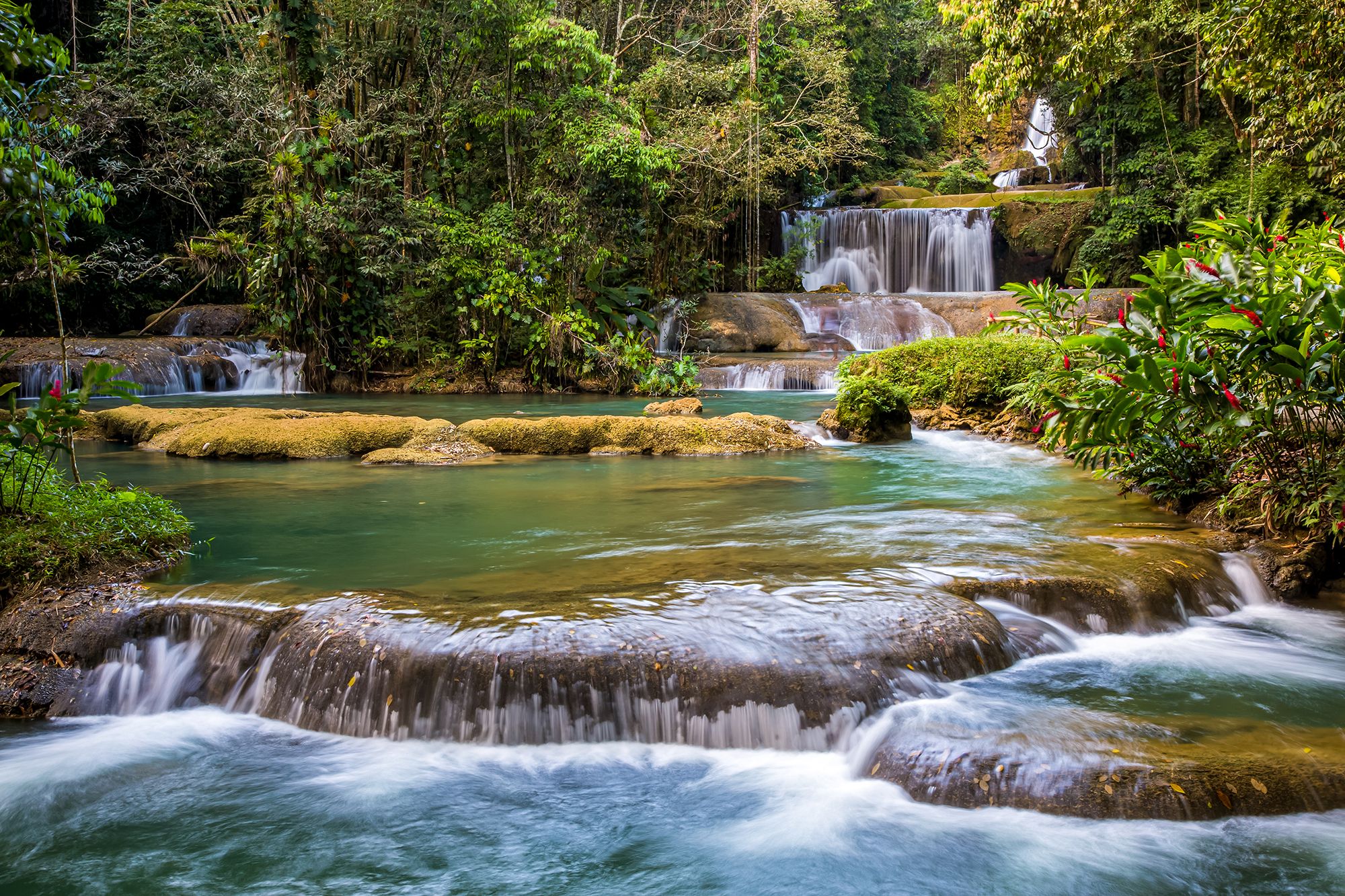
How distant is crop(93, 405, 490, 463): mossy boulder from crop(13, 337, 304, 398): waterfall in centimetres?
A: 665

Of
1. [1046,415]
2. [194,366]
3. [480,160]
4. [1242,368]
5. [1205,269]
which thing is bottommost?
[1046,415]

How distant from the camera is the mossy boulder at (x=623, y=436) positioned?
10219 millimetres

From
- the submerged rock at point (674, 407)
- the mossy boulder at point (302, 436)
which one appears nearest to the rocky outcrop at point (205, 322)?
the mossy boulder at point (302, 436)

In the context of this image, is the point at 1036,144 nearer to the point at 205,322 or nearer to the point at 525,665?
the point at 205,322

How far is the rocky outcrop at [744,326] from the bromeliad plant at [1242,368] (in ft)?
44.7

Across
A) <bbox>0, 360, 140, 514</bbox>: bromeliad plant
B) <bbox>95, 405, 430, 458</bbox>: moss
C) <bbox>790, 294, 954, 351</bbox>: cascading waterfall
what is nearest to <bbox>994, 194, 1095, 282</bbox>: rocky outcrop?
<bbox>790, 294, 954, 351</bbox>: cascading waterfall

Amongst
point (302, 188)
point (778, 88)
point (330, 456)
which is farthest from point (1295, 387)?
point (778, 88)

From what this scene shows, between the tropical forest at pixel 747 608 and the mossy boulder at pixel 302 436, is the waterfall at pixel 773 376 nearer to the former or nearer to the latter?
the tropical forest at pixel 747 608

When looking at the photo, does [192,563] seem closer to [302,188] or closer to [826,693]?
[826,693]

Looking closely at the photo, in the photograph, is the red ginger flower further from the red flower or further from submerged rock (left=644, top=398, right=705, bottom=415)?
submerged rock (left=644, top=398, right=705, bottom=415)

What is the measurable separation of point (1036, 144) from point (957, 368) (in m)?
29.0

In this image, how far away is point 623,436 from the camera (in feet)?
34.0

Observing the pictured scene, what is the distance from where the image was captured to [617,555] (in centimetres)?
545

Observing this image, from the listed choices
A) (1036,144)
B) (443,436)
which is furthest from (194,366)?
(1036,144)
